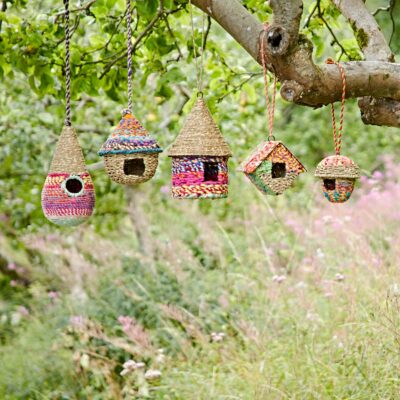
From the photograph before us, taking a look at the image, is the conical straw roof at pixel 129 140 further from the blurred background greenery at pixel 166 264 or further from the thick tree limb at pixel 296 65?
the blurred background greenery at pixel 166 264

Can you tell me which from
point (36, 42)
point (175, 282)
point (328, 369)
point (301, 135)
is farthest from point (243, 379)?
point (301, 135)

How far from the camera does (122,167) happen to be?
223 centimetres

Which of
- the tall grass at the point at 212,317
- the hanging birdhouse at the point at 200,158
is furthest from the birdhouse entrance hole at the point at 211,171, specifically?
the tall grass at the point at 212,317

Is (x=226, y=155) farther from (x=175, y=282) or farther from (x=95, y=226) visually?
(x=95, y=226)

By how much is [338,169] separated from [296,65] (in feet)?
1.68

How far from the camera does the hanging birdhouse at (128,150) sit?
86.6 inches

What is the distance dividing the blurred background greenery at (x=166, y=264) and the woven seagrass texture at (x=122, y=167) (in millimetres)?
703

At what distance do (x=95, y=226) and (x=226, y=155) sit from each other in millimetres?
4311

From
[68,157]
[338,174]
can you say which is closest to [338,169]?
[338,174]

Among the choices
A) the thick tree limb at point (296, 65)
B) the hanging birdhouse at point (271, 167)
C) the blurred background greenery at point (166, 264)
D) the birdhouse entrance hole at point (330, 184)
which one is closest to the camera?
the thick tree limb at point (296, 65)

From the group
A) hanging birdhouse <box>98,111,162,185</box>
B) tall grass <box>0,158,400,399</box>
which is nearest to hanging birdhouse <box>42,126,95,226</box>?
hanging birdhouse <box>98,111,162,185</box>

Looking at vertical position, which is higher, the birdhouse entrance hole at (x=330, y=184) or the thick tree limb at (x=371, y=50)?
Answer: the thick tree limb at (x=371, y=50)

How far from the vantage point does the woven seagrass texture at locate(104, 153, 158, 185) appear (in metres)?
2.22

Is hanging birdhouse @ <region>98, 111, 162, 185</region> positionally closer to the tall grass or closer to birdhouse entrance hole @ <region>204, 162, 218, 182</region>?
birdhouse entrance hole @ <region>204, 162, 218, 182</region>
